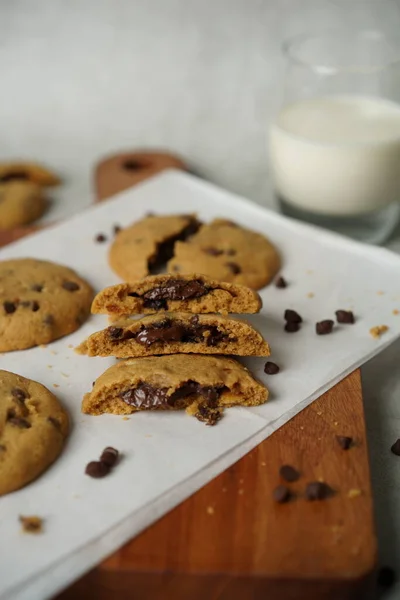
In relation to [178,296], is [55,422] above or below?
below

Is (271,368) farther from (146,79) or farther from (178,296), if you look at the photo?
(146,79)

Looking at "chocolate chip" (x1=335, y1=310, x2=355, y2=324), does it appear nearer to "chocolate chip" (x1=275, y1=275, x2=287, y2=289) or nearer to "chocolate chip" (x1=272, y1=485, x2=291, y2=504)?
"chocolate chip" (x1=275, y1=275, x2=287, y2=289)

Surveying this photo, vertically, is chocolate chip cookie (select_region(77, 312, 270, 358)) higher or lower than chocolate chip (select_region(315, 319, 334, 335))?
higher

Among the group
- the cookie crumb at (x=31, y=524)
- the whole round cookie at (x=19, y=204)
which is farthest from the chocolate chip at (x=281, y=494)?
the whole round cookie at (x=19, y=204)

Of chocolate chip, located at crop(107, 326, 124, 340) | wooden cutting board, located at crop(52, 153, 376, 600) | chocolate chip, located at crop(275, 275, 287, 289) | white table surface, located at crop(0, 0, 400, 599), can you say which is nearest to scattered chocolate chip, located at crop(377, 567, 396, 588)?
wooden cutting board, located at crop(52, 153, 376, 600)

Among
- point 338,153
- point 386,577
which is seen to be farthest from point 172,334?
point 338,153

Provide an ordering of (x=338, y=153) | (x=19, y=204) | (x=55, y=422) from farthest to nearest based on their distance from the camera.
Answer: (x=19, y=204) → (x=338, y=153) → (x=55, y=422)

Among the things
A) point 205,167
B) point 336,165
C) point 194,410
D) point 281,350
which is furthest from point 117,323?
point 205,167

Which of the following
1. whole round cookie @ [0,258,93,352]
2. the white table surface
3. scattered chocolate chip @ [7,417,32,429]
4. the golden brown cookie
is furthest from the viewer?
the white table surface
